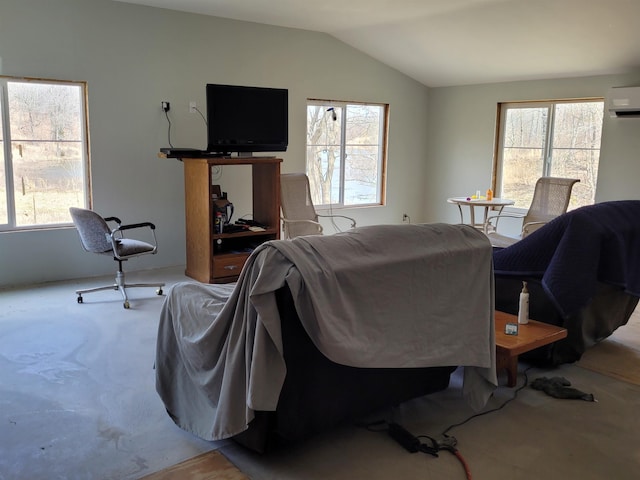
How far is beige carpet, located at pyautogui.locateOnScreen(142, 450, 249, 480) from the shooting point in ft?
7.71

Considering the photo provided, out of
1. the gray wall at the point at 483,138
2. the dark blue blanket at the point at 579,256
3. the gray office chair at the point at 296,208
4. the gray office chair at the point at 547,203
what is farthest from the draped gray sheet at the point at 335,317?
the gray wall at the point at 483,138

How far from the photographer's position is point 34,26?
4.97 meters

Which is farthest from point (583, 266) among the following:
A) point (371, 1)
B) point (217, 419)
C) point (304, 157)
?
point (304, 157)

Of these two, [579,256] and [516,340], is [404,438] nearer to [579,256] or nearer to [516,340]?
[516,340]

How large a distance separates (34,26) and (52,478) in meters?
4.06

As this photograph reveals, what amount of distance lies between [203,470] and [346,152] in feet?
17.9

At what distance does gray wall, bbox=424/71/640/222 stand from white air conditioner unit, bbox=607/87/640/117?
13 centimetres

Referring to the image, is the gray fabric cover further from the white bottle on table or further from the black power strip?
the white bottle on table

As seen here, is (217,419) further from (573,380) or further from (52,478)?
(573,380)

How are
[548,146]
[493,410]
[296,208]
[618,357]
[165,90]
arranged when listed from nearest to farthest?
[493,410] → [618,357] → [165,90] → [296,208] → [548,146]

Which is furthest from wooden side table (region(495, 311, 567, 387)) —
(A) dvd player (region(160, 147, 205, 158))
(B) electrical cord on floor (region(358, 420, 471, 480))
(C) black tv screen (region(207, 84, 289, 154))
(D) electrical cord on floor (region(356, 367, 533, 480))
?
(A) dvd player (region(160, 147, 205, 158))

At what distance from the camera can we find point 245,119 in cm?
538

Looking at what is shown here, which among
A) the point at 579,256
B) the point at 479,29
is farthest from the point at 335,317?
the point at 479,29

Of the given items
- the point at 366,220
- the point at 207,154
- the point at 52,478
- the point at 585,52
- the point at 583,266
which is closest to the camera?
the point at 52,478
